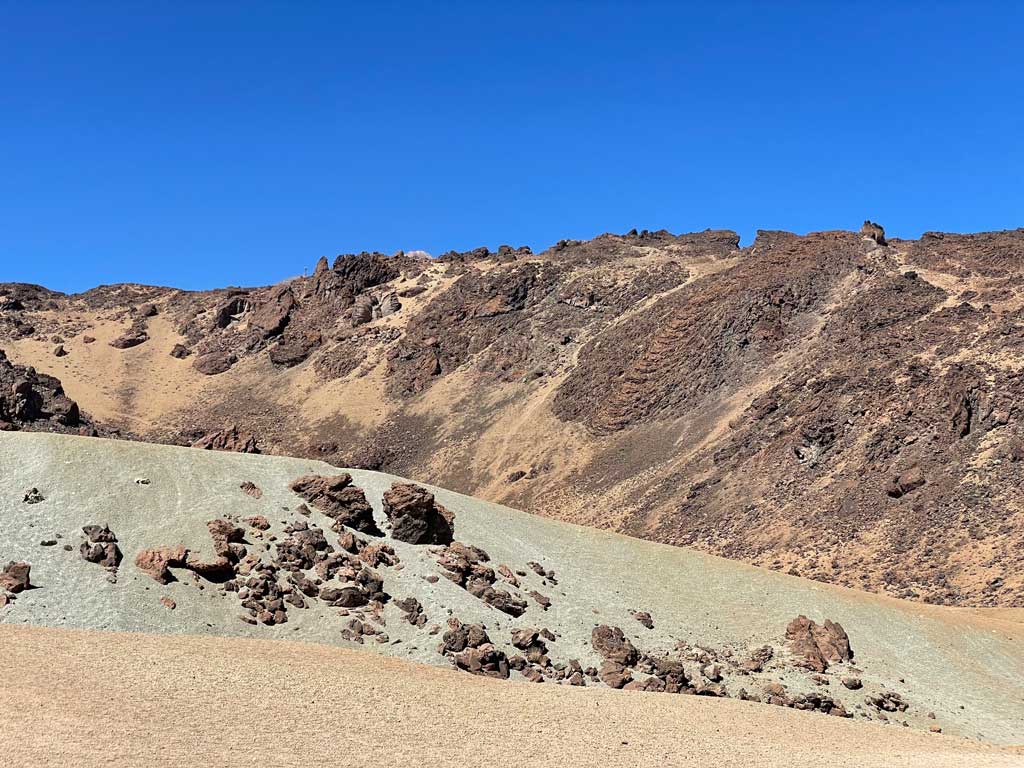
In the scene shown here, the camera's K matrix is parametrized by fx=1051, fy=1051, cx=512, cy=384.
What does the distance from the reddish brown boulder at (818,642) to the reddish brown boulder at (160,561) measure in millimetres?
15422

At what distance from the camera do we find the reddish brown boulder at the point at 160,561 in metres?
23.6

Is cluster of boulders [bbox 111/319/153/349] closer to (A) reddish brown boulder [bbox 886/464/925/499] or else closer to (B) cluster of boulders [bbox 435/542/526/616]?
(A) reddish brown boulder [bbox 886/464/925/499]

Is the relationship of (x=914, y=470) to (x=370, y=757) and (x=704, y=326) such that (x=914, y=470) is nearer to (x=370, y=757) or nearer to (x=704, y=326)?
(x=704, y=326)

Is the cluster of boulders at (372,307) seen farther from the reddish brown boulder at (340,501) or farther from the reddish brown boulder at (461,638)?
the reddish brown boulder at (461,638)

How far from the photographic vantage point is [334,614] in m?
24.1

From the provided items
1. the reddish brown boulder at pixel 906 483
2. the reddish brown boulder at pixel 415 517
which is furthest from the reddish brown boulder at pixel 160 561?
the reddish brown boulder at pixel 906 483

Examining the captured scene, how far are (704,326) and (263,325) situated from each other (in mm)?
43239

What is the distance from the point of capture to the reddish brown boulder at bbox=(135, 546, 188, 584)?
23641 millimetres

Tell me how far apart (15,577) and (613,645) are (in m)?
13.5

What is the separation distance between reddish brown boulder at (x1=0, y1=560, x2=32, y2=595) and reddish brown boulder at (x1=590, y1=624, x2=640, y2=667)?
12.8 m

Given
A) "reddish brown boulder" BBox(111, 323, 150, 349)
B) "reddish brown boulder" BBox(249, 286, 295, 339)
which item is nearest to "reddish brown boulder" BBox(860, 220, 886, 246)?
"reddish brown boulder" BBox(249, 286, 295, 339)

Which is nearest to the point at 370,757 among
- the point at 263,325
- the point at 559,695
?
the point at 559,695

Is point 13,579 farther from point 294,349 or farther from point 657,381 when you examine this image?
point 294,349

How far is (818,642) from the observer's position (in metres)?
27.2
